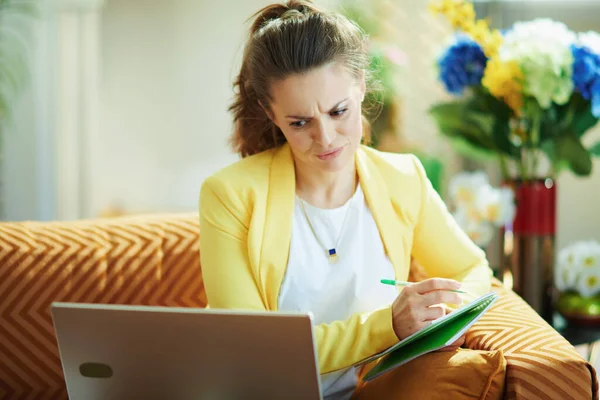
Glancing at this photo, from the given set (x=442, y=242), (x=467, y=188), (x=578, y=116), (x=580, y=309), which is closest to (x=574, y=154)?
(x=578, y=116)

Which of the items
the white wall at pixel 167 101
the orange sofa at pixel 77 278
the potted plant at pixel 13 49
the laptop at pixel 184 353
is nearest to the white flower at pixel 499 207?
the orange sofa at pixel 77 278

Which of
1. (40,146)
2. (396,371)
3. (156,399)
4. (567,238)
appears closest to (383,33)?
(567,238)

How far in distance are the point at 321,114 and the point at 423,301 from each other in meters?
0.39

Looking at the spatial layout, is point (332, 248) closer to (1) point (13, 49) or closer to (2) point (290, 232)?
(2) point (290, 232)

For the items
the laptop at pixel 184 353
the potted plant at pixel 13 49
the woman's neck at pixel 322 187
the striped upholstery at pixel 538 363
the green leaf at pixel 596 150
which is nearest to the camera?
the laptop at pixel 184 353

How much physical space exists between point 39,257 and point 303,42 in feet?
2.62

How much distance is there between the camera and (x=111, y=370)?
47.1 inches

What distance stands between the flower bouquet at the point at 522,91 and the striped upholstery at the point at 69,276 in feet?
2.91

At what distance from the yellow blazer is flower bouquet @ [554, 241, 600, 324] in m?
0.63

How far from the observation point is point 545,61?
196cm

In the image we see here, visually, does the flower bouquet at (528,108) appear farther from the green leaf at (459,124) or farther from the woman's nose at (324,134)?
the woman's nose at (324,134)

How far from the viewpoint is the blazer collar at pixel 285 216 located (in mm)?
1495

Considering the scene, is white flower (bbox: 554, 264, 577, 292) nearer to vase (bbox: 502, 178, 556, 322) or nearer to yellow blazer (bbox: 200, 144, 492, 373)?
vase (bbox: 502, 178, 556, 322)

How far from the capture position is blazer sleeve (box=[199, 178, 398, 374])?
137cm
